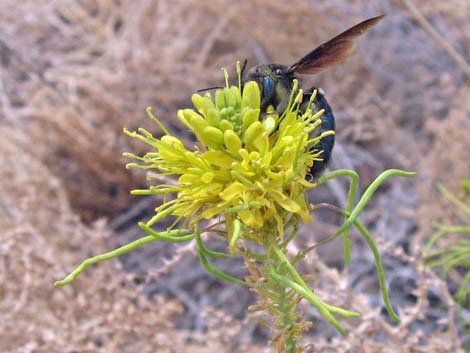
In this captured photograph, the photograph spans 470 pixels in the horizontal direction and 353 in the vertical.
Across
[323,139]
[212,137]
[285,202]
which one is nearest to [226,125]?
[212,137]

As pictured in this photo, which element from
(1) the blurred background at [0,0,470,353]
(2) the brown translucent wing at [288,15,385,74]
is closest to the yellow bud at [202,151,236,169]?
(2) the brown translucent wing at [288,15,385,74]

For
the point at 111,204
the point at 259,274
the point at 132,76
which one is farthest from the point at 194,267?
the point at 259,274

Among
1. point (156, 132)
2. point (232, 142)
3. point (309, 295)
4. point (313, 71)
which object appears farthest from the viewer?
point (156, 132)

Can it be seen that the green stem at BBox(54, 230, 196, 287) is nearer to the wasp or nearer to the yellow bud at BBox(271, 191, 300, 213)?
the yellow bud at BBox(271, 191, 300, 213)

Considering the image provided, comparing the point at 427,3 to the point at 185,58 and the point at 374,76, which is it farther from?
the point at 185,58

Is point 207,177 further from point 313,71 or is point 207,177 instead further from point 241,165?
point 313,71
